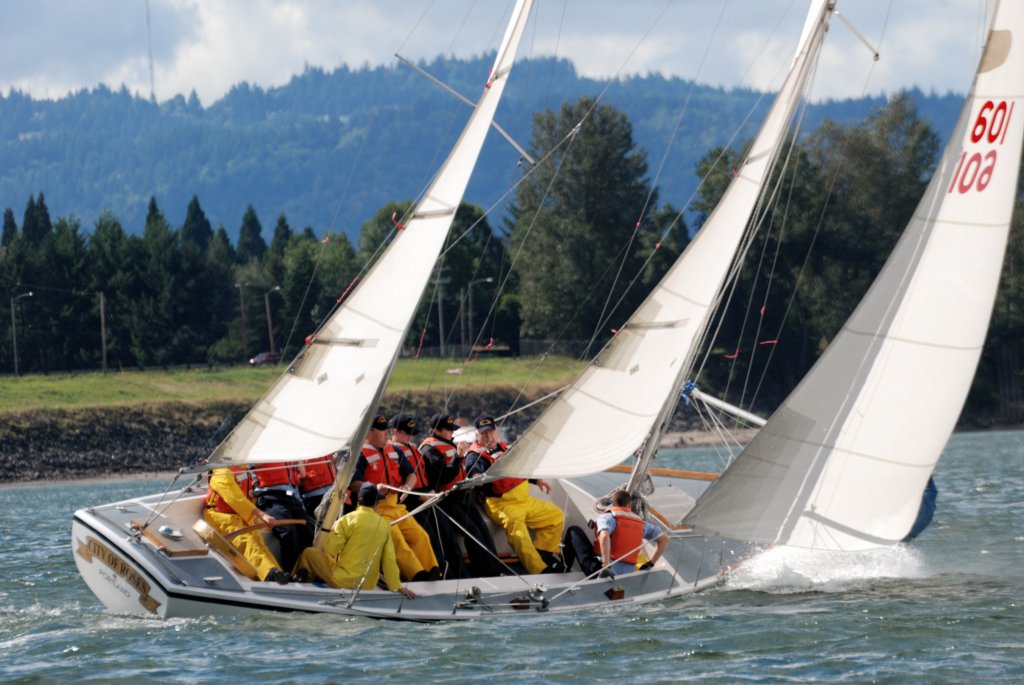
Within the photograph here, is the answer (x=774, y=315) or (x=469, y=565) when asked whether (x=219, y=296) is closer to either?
(x=774, y=315)

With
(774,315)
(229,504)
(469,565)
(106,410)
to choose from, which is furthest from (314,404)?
(774,315)

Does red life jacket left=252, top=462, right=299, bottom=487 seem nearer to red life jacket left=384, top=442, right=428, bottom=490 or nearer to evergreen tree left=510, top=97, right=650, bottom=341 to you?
red life jacket left=384, top=442, right=428, bottom=490

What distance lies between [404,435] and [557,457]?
1.94m

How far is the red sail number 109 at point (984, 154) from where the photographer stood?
14.1 meters

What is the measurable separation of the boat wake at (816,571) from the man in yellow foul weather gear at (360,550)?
4.23 meters

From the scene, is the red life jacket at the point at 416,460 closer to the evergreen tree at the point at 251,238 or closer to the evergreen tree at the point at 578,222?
the evergreen tree at the point at 578,222

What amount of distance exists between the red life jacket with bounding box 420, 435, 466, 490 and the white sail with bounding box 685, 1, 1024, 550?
8.93ft

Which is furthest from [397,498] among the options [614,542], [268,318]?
[268,318]

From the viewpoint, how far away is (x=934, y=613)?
1501 centimetres

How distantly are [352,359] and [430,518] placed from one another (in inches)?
86.0

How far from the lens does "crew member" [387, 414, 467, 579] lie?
16.0 m

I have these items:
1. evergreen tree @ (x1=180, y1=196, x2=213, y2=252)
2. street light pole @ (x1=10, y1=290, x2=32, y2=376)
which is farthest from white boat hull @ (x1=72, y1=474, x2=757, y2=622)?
evergreen tree @ (x1=180, y1=196, x2=213, y2=252)

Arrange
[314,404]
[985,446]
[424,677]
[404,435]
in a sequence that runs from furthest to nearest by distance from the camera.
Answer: [985,446] → [404,435] → [314,404] → [424,677]

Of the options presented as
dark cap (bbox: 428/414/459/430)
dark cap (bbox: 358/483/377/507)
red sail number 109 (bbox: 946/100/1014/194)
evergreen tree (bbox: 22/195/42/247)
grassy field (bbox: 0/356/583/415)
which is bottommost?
grassy field (bbox: 0/356/583/415)
